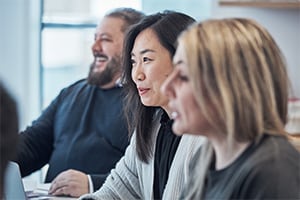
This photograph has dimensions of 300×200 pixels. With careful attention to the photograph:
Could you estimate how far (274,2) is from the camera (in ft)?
10.3

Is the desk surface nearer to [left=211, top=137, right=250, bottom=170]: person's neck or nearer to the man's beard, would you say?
the man's beard

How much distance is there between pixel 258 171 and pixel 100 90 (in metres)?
1.63

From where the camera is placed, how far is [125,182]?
2.10m

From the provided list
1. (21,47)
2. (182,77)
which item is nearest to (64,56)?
(21,47)

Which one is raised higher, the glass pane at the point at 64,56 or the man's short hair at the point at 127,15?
the man's short hair at the point at 127,15

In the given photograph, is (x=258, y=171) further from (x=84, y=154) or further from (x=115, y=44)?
(x=115, y=44)

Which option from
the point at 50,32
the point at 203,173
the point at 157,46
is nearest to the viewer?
the point at 203,173

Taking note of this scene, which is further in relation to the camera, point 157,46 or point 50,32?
point 50,32

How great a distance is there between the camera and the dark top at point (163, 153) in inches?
78.7

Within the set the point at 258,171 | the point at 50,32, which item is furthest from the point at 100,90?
the point at 258,171

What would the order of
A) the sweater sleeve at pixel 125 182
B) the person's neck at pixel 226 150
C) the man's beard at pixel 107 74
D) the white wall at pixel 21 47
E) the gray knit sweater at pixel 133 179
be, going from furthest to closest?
the white wall at pixel 21 47
the man's beard at pixel 107 74
the sweater sleeve at pixel 125 182
the gray knit sweater at pixel 133 179
the person's neck at pixel 226 150

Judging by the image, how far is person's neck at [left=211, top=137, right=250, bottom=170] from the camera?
129 cm

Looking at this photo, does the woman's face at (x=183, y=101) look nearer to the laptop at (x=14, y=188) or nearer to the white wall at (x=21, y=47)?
the laptop at (x=14, y=188)

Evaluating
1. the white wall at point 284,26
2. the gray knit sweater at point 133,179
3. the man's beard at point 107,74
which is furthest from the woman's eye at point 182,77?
the white wall at point 284,26
